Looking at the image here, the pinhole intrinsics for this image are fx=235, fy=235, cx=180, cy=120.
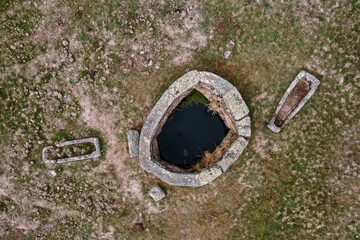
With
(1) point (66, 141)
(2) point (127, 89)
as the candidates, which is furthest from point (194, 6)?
(1) point (66, 141)

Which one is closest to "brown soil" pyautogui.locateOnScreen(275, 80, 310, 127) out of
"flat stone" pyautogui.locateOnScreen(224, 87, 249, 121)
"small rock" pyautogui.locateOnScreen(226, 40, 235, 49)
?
"flat stone" pyautogui.locateOnScreen(224, 87, 249, 121)

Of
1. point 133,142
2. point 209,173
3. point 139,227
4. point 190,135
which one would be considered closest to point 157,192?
point 139,227

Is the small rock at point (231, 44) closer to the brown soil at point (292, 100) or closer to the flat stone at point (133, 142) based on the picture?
the brown soil at point (292, 100)

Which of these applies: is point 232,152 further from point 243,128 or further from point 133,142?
point 133,142

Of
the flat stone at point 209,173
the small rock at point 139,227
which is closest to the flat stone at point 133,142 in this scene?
the flat stone at point 209,173

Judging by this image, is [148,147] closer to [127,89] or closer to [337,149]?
[127,89]

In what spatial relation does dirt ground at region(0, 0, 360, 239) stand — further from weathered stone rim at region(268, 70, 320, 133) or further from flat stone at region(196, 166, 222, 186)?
flat stone at region(196, 166, 222, 186)

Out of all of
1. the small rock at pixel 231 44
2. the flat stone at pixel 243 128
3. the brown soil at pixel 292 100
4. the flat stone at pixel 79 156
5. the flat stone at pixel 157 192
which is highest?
the small rock at pixel 231 44
